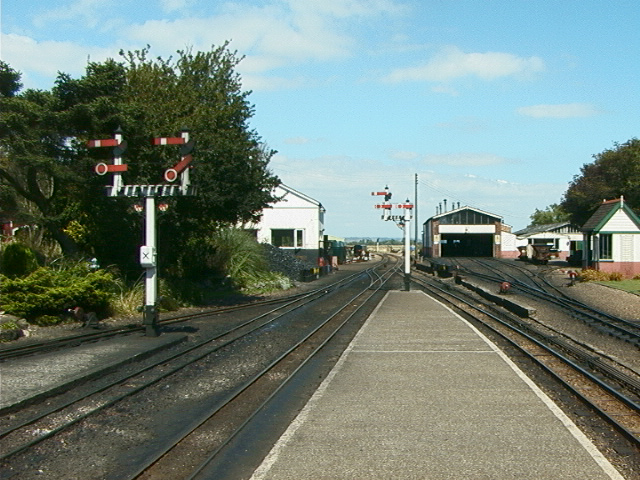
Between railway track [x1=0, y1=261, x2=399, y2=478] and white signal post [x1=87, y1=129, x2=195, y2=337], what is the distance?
53.8 inches

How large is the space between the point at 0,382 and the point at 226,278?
68.5 ft

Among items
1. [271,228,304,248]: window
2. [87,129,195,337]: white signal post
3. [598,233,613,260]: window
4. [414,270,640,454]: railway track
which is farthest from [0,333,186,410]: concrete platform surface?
[271,228,304,248]: window

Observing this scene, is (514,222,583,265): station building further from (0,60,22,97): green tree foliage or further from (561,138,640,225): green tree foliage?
(0,60,22,97): green tree foliage

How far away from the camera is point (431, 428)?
7594mm

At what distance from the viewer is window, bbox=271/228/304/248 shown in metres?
59.7

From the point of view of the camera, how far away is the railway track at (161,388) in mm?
6691

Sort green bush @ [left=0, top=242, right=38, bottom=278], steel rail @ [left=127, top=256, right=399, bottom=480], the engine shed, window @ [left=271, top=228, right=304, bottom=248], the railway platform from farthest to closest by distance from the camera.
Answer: the engine shed
window @ [left=271, top=228, right=304, bottom=248]
green bush @ [left=0, top=242, right=38, bottom=278]
steel rail @ [left=127, top=256, right=399, bottom=480]
the railway platform

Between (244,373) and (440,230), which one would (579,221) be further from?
(244,373)

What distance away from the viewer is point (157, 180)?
2156 cm

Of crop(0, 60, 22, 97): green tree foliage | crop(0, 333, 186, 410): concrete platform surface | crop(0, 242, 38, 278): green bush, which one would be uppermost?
crop(0, 60, 22, 97): green tree foliage

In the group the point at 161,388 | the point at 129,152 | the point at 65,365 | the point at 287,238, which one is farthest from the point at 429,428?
the point at 287,238

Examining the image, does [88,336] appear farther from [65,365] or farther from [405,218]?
Answer: [405,218]

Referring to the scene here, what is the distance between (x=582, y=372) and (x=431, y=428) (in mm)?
4761

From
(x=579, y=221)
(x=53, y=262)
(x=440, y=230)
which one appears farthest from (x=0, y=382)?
(x=440, y=230)
